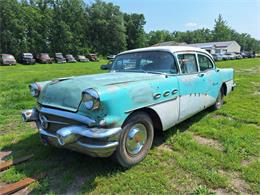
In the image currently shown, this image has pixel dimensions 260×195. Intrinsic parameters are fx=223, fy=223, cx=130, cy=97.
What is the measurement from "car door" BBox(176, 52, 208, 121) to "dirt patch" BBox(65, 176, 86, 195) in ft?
6.58

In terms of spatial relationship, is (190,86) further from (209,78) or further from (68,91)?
Answer: (68,91)

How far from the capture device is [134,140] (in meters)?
3.18

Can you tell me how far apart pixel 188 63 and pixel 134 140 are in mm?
2119

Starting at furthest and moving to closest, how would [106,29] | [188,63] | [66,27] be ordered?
[106,29] → [66,27] → [188,63]

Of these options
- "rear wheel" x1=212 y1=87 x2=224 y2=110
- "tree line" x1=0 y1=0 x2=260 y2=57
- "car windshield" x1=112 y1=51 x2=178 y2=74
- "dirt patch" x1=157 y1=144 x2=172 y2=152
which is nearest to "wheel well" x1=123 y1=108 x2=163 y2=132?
"dirt patch" x1=157 y1=144 x2=172 y2=152

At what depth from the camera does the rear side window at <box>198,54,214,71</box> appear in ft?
16.3

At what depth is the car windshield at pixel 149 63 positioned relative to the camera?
4016 millimetres

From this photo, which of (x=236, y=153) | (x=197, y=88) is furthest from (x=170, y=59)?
(x=236, y=153)

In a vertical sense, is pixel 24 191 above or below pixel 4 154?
below

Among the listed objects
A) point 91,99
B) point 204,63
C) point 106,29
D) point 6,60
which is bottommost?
point 91,99

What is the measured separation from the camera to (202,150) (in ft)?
12.1

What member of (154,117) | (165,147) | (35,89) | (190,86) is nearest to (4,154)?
(35,89)

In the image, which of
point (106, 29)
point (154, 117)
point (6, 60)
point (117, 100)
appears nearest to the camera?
point (117, 100)

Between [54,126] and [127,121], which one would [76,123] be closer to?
[54,126]
